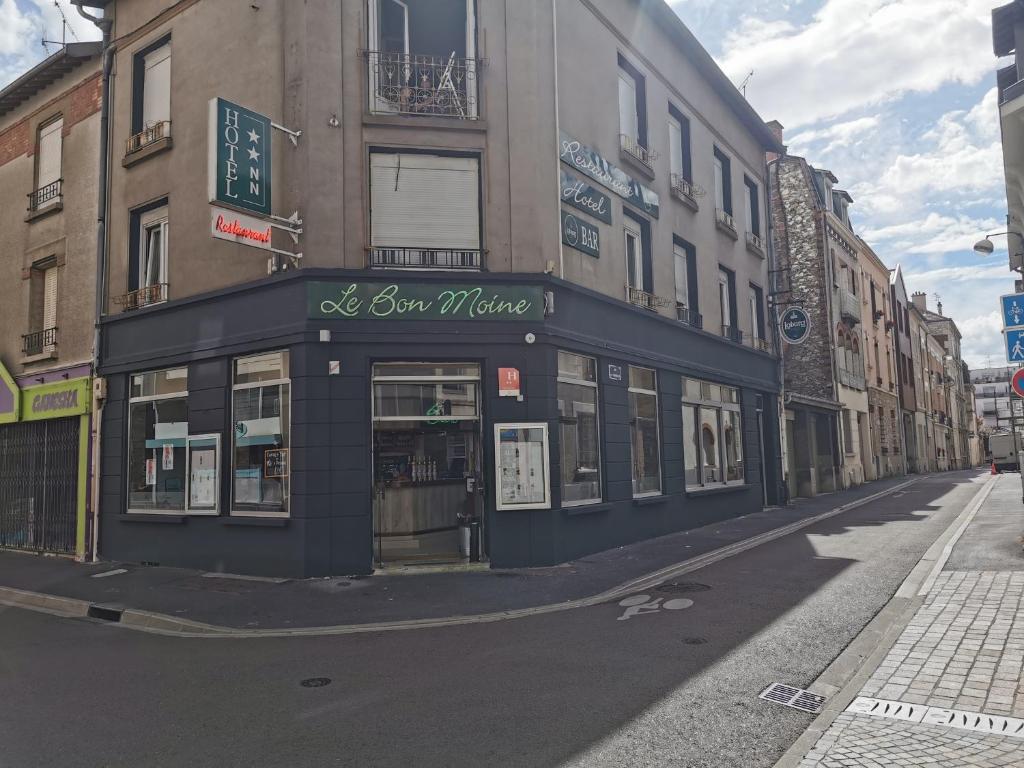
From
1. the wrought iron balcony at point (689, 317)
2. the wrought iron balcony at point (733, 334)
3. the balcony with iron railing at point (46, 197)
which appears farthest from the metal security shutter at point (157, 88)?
the wrought iron balcony at point (733, 334)

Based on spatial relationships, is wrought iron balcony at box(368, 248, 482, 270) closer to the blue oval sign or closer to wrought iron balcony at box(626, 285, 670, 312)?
wrought iron balcony at box(626, 285, 670, 312)

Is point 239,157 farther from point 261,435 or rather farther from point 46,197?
point 46,197

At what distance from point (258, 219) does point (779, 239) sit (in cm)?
2557

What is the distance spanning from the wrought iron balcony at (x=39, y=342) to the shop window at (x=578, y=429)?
430 inches

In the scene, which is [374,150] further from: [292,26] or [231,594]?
[231,594]

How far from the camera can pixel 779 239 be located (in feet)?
103

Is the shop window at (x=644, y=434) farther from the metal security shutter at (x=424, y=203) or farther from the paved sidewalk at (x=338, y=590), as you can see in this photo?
the metal security shutter at (x=424, y=203)

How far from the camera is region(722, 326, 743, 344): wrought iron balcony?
64.9 ft

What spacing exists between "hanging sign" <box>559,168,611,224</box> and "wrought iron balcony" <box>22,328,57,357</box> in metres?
11.1

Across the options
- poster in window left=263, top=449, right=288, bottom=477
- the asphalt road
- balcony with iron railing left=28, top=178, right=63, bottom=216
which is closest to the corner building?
poster in window left=263, top=449, right=288, bottom=477

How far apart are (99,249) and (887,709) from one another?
592 inches

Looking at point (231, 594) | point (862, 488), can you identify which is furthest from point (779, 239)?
point (231, 594)

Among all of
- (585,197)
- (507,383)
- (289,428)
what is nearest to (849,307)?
(585,197)

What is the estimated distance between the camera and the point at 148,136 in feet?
46.3
